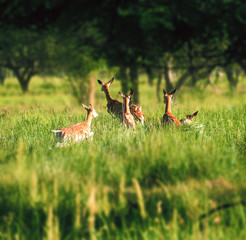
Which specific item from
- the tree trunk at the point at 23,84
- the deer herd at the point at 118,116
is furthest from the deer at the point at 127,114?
the tree trunk at the point at 23,84

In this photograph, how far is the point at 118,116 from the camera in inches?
288

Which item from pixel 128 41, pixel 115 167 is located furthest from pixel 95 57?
pixel 115 167

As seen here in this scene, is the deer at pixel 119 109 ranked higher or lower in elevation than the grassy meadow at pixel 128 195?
higher

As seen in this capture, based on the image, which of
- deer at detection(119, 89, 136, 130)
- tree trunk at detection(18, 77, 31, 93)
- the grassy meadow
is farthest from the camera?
tree trunk at detection(18, 77, 31, 93)

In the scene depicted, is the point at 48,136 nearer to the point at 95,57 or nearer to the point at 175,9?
the point at 175,9

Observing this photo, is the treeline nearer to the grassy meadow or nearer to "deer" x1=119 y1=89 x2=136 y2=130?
"deer" x1=119 y1=89 x2=136 y2=130

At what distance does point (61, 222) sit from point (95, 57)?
12219 millimetres

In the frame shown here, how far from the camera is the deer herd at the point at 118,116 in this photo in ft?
19.1

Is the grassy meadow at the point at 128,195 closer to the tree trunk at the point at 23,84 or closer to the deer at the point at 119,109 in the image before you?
the deer at the point at 119,109

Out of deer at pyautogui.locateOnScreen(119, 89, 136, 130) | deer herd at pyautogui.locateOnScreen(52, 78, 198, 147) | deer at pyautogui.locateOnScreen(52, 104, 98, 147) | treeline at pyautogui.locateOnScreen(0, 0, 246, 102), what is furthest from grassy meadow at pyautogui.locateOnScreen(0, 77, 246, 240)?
treeline at pyautogui.locateOnScreen(0, 0, 246, 102)

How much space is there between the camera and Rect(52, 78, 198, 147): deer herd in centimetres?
581

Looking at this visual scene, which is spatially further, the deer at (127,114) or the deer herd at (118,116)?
the deer at (127,114)

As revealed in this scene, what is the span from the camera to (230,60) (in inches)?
640

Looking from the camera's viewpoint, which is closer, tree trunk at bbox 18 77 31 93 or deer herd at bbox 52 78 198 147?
deer herd at bbox 52 78 198 147
